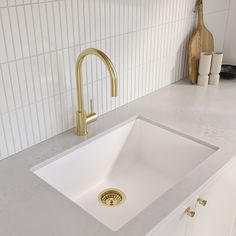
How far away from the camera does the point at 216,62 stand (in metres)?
1.64

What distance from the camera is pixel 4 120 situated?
3.43 feet

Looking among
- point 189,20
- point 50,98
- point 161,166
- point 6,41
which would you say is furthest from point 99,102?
point 189,20

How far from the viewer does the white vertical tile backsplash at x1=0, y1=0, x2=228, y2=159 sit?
3.33ft

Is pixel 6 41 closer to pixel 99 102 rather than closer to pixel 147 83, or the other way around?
pixel 99 102

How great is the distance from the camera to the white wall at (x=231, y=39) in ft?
5.89

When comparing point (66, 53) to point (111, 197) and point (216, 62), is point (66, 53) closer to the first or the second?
point (111, 197)

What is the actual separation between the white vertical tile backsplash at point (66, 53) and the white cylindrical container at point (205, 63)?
0.55 ft

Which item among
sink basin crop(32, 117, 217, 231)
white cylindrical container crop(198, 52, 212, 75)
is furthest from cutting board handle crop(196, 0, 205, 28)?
sink basin crop(32, 117, 217, 231)

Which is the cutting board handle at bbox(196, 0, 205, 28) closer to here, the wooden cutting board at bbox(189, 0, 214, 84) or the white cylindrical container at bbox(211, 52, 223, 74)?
the wooden cutting board at bbox(189, 0, 214, 84)

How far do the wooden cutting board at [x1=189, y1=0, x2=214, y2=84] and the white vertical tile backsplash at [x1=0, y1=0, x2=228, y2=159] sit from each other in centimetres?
9

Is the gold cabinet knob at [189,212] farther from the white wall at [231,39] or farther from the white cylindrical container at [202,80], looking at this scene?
the white wall at [231,39]

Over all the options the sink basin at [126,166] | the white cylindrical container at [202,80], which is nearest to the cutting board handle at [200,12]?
the white cylindrical container at [202,80]

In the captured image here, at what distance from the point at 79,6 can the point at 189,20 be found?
0.70m

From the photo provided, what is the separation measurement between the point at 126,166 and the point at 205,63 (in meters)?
0.66
